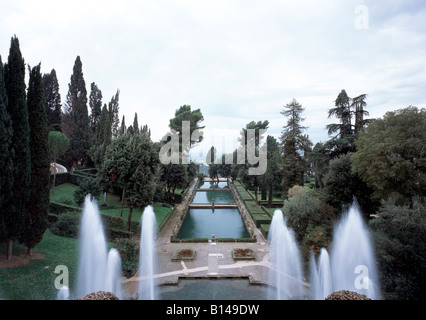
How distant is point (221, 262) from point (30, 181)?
31.9 feet

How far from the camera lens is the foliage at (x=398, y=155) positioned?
12.2 m

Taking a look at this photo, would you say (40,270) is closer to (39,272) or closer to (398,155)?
(39,272)

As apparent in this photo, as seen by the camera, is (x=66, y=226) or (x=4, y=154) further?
(x=66, y=226)

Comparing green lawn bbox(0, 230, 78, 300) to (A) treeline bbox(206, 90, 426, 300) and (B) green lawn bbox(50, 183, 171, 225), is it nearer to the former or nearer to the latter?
(B) green lawn bbox(50, 183, 171, 225)

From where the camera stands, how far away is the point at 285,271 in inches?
428

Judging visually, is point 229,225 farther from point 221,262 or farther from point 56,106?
point 56,106

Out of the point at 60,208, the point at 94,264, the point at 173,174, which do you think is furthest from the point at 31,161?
the point at 173,174

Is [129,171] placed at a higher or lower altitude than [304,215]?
higher

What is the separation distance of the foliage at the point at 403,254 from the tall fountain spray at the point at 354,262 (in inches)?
13.4

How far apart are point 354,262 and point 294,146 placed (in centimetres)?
1355

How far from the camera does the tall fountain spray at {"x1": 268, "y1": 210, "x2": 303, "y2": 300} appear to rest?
945 centimetres

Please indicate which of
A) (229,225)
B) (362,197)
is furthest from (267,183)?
(362,197)

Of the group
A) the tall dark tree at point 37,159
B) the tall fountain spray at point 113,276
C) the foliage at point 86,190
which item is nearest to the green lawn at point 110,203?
the foliage at point 86,190

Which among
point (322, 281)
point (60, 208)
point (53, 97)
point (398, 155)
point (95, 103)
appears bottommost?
point (322, 281)
